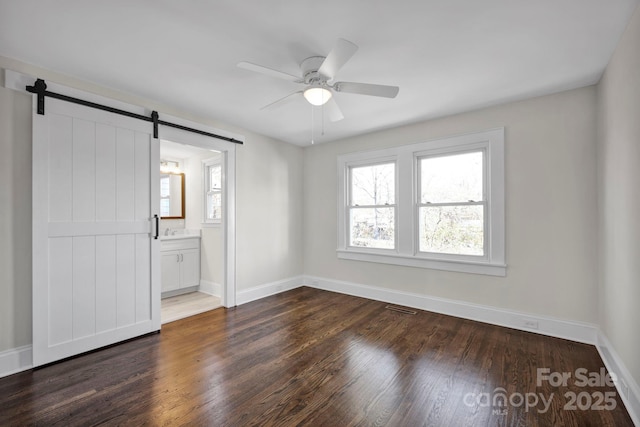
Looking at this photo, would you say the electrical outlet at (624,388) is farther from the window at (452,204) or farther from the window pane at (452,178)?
the window pane at (452,178)

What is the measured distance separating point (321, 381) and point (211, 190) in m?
3.85

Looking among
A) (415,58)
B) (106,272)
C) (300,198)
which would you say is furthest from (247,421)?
(300,198)

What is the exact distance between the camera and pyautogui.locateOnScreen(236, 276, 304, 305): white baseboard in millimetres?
4297

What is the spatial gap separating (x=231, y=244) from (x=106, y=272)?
5.10 ft

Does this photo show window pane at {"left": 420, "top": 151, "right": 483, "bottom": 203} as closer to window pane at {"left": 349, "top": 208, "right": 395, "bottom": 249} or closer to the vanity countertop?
window pane at {"left": 349, "top": 208, "right": 395, "bottom": 249}

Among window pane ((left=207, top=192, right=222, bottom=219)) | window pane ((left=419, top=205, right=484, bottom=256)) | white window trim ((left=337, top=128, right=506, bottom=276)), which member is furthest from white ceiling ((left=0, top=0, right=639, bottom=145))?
window pane ((left=207, top=192, right=222, bottom=219))

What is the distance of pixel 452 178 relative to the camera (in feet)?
12.6

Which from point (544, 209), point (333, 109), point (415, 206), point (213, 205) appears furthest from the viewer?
point (213, 205)

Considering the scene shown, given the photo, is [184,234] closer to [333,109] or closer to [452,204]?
[333,109]

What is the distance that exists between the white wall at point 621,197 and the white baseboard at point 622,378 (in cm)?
6

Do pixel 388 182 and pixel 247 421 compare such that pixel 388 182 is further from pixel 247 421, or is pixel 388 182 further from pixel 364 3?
pixel 247 421

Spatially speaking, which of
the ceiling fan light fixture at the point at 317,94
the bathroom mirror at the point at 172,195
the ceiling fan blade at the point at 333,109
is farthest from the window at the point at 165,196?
the ceiling fan light fixture at the point at 317,94

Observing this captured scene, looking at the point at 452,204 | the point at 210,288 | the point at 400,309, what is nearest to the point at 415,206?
the point at 452,204

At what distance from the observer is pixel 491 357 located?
2.63 m
